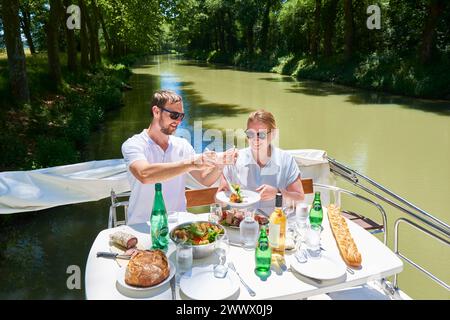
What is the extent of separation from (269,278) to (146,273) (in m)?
0.70

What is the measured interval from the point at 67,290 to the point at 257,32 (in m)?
48.1

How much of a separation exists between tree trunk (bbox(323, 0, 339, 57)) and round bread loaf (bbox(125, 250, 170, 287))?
98.2 feet

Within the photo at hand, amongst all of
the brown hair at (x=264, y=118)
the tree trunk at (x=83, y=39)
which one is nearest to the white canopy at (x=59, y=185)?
the brown hair at (x=264, y=118)

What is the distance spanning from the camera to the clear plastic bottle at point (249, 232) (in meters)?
2.54

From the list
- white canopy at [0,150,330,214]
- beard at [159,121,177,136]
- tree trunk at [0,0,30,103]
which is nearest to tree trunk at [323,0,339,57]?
tree trunk at [0,0,30,103]

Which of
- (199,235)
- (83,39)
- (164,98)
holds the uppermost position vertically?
(83,39)

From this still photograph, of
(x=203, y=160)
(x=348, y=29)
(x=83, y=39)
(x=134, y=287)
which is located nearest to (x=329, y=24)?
(x=348, y=29)

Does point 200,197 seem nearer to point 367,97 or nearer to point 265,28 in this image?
point 367,97

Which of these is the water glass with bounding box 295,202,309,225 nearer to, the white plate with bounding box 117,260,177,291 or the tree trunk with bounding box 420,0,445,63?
the white plate with bounding box 117,260,177,291

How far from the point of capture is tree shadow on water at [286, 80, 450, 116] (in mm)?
17069

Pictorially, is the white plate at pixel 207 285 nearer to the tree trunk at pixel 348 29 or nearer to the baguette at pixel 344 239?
the baguette at pixel 344 239

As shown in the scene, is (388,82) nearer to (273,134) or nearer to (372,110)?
(372,110)

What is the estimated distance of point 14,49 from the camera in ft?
34.5

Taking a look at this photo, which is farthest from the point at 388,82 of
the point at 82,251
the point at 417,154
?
the point at 82,251
